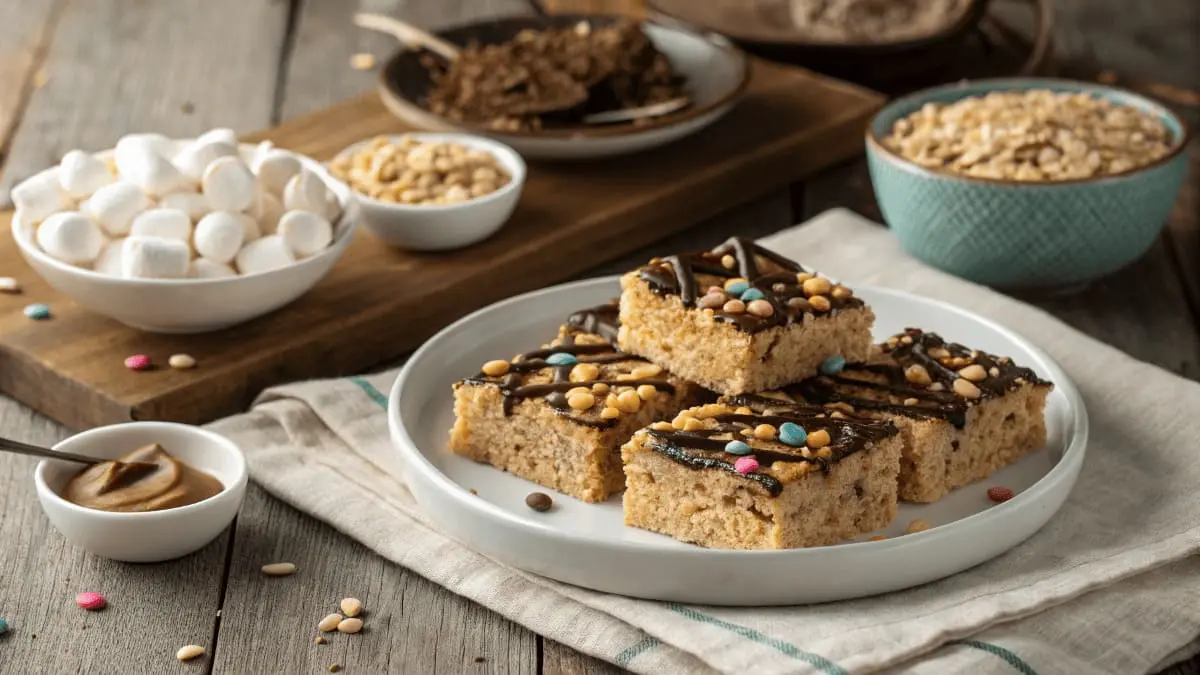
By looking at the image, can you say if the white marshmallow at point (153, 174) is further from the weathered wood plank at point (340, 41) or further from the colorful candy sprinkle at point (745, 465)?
the weathered wood plank at point (340, 41)

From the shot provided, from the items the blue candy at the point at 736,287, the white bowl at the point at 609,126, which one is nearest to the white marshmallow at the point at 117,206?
the white bowl at the point at 609,126

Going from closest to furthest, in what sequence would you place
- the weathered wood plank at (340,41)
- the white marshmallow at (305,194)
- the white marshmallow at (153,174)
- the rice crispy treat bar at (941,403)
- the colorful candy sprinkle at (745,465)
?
1. the colorful candy sprinkle at (745,465)
2. the rice crispy treat bar at (941,403)
3. the white marshmallow at (153,174)
4. the white marshmallow at (305,194)
5. the weathered wood plank at (340,41)

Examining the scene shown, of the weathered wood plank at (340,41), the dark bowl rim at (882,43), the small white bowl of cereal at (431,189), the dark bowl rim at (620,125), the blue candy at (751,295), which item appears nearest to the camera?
the blue candy at (751,295)

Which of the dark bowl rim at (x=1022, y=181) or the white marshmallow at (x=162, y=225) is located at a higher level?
the white marshmallow at (x=162, y=225)

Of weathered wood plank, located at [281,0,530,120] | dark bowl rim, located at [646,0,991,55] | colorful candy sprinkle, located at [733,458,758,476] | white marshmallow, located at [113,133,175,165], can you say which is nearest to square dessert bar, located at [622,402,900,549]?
colorful candy sprinkle, located at [733,458,758,476]

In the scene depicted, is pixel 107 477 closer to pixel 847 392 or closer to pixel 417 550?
pixel 417 550

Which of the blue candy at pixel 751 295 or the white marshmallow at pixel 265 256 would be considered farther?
the white marshmallow at pixel 265 256
